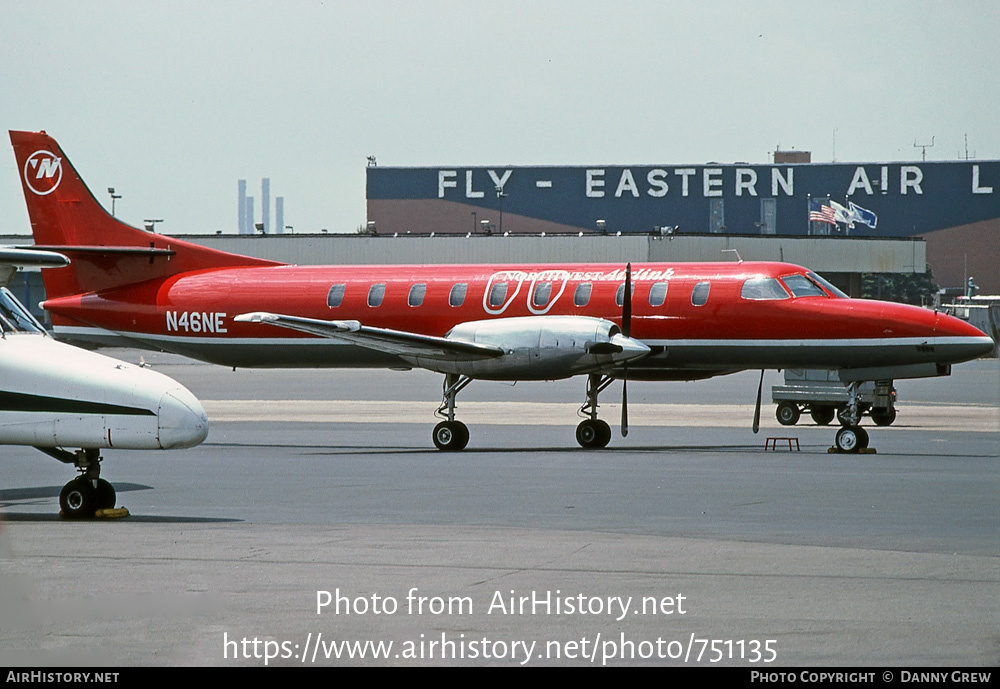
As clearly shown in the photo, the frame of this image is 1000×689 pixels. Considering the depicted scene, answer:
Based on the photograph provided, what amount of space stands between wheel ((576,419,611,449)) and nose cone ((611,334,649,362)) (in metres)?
1.39

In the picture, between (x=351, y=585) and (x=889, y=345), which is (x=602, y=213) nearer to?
(x=889, y=345)

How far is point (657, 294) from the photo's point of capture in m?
26.0

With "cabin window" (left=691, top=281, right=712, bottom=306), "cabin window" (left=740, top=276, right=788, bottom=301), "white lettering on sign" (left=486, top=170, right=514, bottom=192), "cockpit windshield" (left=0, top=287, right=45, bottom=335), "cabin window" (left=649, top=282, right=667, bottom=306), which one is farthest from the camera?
"white lettering on sign" (left=486, top=170, right=514, bottom=192)

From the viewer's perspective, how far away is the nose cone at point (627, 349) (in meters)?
24.2

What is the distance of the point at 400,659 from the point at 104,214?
24.6 m

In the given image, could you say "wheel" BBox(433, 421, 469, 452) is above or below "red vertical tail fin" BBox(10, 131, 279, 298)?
below

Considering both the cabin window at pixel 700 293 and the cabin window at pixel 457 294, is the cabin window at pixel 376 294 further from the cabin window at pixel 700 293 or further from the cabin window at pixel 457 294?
the cabin window at pixel 700 293

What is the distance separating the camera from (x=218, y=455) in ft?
77.5

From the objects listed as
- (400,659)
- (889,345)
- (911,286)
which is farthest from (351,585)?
(911,286)

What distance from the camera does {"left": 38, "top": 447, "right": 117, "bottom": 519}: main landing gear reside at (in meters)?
14.6

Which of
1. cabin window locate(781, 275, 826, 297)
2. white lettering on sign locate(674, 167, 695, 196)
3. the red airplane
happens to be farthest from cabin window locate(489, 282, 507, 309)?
white lettering on sign locate(674, 167, 695, 196)

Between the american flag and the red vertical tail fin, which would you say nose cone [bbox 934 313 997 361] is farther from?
the american flag

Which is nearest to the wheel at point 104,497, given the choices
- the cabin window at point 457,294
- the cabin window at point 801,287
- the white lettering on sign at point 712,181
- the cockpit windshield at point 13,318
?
the cockpit windshield at point 13,318

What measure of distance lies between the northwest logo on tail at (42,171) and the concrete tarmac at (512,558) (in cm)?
910
